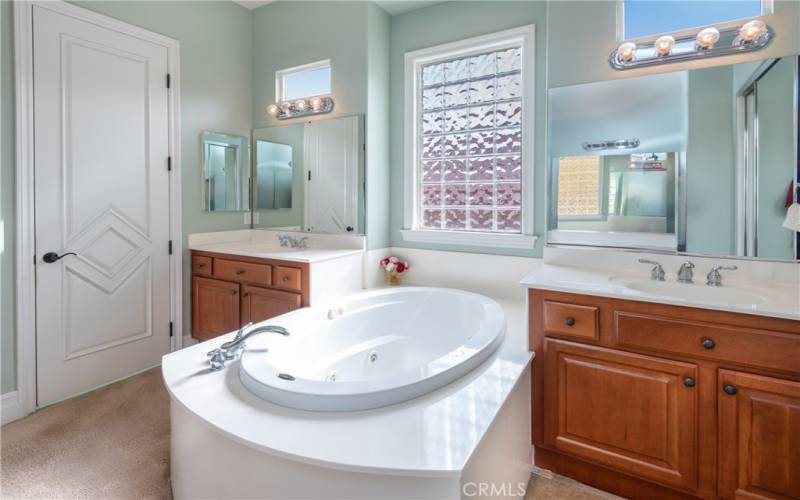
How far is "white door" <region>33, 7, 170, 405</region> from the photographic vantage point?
94.6 inches

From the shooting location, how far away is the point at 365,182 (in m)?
3.02

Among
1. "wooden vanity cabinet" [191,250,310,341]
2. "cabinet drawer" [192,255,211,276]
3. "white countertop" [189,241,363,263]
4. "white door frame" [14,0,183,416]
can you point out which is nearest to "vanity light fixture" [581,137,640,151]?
"white countertop" [189,241,363,263]

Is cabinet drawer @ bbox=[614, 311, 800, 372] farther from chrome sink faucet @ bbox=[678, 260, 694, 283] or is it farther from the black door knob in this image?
the black door knob

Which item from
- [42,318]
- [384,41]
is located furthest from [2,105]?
[384,41]

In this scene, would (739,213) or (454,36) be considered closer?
(739,213)

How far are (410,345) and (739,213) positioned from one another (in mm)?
1856

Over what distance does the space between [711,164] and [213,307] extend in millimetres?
3273

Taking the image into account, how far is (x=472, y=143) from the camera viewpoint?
116 inches

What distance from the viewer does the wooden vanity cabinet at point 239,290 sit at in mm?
2645

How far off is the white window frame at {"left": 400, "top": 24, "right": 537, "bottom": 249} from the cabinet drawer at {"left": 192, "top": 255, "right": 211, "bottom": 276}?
153cm

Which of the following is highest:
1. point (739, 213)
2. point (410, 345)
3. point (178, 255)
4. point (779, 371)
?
point (739, 213)

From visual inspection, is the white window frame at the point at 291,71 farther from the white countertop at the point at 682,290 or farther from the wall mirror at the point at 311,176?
the white countertop at the point at 682,290

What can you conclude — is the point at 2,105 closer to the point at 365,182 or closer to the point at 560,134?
the point at 365,182

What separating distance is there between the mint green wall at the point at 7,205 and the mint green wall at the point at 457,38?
233cm
